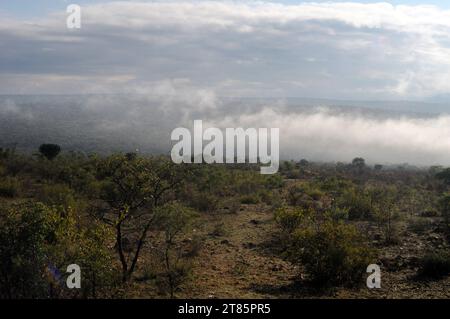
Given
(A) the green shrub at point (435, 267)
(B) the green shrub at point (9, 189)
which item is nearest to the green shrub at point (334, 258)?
(A) the green shrub at point (435, 267)

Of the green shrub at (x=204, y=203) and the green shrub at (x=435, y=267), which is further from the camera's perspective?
the green shrub at (x=204, y=203)

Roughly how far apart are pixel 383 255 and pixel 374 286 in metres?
3.52

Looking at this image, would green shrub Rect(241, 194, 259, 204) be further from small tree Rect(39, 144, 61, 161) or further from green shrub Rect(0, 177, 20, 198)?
small tree Rect(39, 144, 61, 161)

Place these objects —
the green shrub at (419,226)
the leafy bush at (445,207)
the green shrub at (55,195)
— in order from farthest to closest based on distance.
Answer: the leafy bush at (445,207)
the green shrub at (55,195)
the green shrub at (419,226)

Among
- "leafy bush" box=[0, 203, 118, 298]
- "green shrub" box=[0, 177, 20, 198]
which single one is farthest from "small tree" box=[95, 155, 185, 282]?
"green shrub" box=[0, 177, 20, 198]

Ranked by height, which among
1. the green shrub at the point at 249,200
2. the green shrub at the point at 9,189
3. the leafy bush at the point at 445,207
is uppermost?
the green shrub at the point at 9,189

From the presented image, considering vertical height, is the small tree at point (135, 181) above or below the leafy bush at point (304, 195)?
above

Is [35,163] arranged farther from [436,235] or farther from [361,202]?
[436,235]

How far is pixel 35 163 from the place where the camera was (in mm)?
35438

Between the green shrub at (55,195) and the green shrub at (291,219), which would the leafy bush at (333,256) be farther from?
the green shrub at (55,195)

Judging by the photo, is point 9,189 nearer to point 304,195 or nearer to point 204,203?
point 204,203

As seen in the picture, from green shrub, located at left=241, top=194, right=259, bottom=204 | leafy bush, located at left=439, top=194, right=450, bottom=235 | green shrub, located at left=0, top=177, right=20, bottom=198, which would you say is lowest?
green shrub, located at left=241, top=194, right=259, bottom=204

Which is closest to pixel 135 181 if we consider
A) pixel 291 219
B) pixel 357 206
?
pixel 291 219
